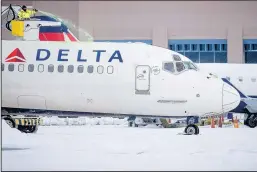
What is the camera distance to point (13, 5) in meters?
15.1

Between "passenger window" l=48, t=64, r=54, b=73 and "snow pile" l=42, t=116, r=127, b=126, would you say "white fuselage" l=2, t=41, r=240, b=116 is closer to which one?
"passenger window" l=48, t=64, r=54, b=73

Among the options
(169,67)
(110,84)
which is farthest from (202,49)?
(110,84)

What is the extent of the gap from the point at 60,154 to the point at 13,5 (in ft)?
21.2

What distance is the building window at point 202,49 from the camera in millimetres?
24766

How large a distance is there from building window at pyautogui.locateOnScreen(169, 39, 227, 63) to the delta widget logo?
33.8 ft

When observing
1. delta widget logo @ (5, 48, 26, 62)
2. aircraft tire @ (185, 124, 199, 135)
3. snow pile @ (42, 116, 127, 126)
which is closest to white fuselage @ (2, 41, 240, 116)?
delta widget logo @ (5, 48, 26, 62)

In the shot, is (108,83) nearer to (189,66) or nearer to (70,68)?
(70,68)

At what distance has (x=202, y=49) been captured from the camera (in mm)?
26891

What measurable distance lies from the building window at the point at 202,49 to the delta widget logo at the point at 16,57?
10.3 metres

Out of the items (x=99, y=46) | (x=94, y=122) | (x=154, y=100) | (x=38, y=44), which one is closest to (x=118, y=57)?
(x=99, y=46)

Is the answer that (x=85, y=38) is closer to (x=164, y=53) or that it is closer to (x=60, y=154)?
(x=164, y=53)

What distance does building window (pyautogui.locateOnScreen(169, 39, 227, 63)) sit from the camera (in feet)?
81.3

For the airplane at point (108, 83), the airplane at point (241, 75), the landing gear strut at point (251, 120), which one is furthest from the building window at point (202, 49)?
the airplane at point (108, 83)

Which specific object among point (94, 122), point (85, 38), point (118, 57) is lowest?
point (94, 122)
